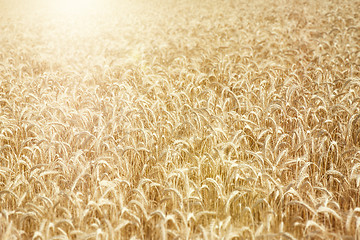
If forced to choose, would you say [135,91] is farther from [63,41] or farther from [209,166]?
[63,41]

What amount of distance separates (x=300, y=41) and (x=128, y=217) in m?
5.78

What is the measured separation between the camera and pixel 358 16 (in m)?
8.55

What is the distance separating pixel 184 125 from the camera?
307 centimetres

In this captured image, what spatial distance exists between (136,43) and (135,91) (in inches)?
156

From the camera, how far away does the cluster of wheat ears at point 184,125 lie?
2.02 meters

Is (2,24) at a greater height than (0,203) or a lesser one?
greater

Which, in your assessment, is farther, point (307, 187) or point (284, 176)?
point (284, 176)

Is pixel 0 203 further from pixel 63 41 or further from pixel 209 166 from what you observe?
pixel 63 41

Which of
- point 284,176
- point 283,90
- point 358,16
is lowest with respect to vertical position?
point 284,176

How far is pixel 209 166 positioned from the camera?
268 centimetres

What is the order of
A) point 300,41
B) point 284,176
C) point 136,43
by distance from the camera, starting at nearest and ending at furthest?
point 284,176
point 300,41
point 136,43

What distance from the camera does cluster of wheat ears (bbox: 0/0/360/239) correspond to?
6.62 feet

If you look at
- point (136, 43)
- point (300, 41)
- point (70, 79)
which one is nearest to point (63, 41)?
point (136, 43)

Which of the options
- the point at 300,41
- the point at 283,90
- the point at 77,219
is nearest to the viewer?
the point at 77,219
